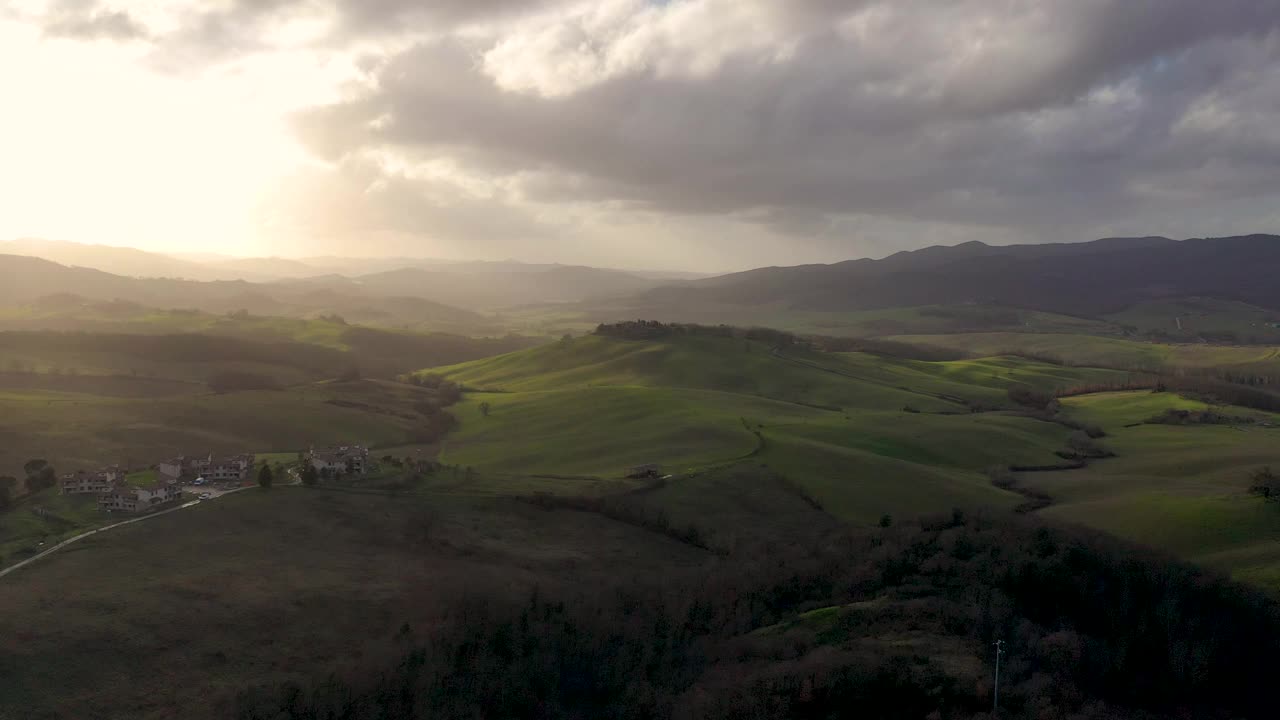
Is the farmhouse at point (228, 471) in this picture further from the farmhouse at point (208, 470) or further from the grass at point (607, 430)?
the grass at point (607, 430)

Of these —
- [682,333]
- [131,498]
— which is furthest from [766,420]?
[682,333]

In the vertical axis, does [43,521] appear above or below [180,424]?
above

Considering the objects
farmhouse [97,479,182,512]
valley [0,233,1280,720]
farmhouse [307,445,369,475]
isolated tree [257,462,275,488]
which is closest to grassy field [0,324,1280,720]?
valley [0,233,1280,720]

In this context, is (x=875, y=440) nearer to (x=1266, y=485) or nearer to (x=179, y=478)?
(x=1266, y=485)

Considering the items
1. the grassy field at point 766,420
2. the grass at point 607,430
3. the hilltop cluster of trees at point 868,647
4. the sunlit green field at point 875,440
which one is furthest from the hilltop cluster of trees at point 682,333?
the hilltop cluster of trees at point 868,647

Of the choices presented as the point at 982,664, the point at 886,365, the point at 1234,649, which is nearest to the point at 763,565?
the point at 982,664

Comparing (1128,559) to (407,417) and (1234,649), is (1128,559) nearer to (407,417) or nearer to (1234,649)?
(1234,649)

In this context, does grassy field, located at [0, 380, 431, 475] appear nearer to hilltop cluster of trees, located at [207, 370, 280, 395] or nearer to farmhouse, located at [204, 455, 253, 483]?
farmhouse, located at [204, 455, 253, 483]
